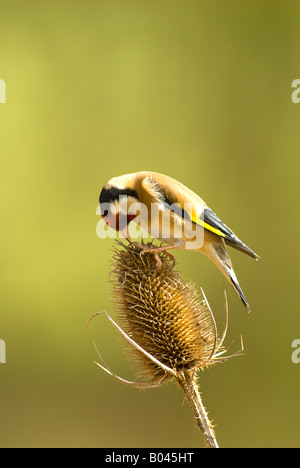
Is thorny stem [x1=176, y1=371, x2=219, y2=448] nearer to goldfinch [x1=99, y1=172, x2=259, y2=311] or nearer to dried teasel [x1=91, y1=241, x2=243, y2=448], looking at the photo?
dried teasel [x1=91, y1=241, x2=243, y2=448]

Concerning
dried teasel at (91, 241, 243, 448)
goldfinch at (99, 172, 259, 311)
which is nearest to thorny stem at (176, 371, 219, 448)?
dried teasel at (91, 241, 243, 448)

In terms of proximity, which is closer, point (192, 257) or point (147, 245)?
point (147, 245)

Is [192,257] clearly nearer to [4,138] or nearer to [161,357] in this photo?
[4,138]

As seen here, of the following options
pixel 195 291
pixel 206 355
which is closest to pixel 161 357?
pixel 206 355

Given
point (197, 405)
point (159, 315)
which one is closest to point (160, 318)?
point (159, 315)

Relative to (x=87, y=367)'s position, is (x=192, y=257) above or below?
above

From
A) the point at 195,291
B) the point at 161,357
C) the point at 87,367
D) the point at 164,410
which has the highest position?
the point at 195,291

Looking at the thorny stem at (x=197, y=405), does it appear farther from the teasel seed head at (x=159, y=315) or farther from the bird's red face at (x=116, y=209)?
the bird's red face at (x=116, y=209)
